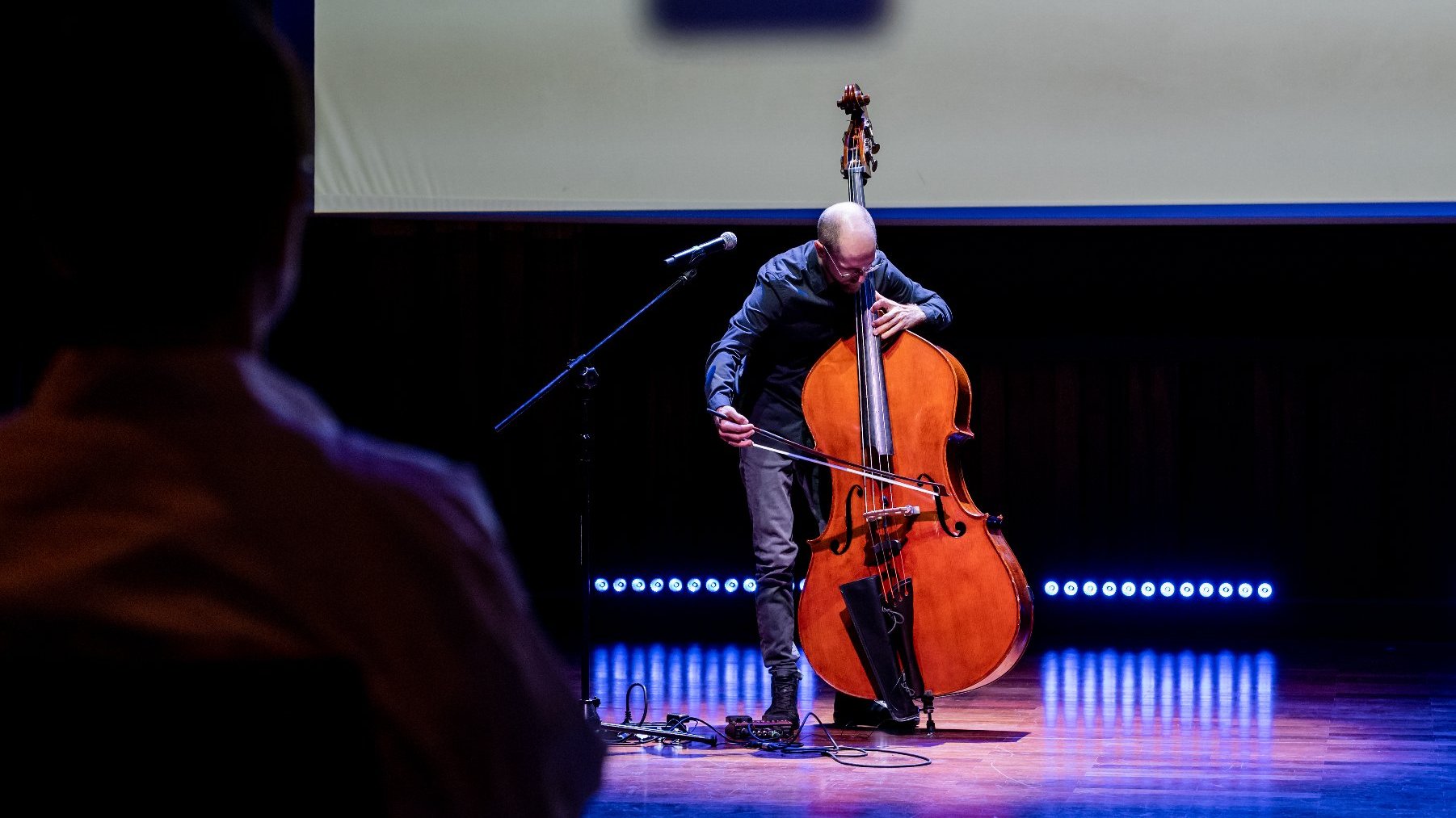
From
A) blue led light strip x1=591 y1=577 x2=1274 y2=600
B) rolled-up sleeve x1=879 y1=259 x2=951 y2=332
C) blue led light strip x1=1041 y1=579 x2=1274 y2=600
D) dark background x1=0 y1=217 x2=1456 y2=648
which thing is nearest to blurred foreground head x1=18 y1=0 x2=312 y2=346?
rolled-up sleeve x1=879 y1=259 x2=951 y2=332

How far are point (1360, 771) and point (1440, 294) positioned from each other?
2.74m

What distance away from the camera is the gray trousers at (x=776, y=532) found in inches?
155

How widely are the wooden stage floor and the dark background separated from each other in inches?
22.1

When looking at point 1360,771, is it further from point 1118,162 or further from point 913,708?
point 1118,162

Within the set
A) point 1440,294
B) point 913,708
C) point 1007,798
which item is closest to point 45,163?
point 1007,798

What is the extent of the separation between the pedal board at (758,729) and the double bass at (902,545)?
19cm

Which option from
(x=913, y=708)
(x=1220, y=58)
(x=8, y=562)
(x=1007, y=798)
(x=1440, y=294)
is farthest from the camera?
(x=1440, y=294)

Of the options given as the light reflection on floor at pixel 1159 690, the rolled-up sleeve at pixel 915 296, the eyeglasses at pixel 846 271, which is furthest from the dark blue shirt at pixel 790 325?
the light reflection on floor at pixel 1159 690

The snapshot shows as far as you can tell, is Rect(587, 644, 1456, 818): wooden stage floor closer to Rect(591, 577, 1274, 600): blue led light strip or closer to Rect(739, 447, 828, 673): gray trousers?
Rect(739, 447, 828, 673): gray trousers

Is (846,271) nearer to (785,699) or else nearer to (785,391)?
(785,391)

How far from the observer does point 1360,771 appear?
136 inches

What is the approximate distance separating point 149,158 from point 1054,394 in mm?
5350

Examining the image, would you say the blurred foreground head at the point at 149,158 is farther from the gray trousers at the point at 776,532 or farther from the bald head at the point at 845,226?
the gray trousers at the point at 776,532

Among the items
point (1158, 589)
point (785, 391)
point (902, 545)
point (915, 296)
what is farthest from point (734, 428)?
point (1158, 589)
